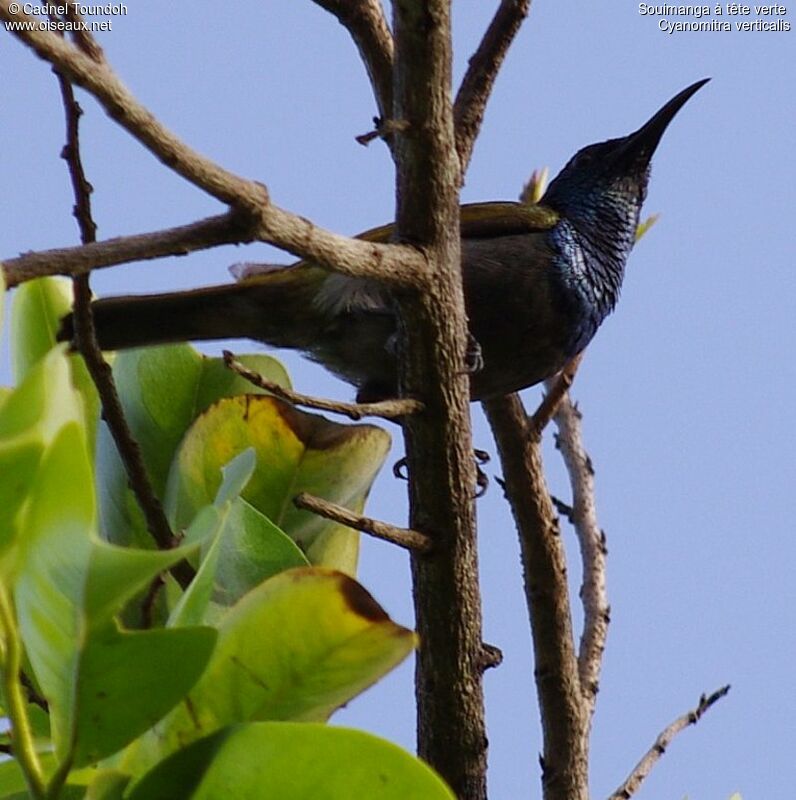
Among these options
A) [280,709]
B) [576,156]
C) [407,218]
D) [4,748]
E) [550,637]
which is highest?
[576,156]

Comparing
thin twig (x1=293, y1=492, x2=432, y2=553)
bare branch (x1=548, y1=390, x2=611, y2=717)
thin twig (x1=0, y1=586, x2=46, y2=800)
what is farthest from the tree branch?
thin twig (x1=0, y1=586, x2=46, y2=800)

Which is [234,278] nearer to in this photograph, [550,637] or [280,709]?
[550,637]

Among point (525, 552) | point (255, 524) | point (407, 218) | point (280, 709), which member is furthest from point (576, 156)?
point (280, 709)

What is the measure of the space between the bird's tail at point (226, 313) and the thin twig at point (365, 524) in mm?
1282

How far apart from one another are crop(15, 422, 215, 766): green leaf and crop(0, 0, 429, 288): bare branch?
543 millimetres

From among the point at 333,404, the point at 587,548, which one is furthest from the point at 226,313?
the point at 333,404

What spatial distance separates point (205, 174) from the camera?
4.77ft

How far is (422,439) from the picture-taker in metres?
1.98

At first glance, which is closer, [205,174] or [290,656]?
[290,656]

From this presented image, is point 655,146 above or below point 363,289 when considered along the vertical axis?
above

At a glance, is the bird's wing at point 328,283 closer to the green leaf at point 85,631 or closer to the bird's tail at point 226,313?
the bird's tail at point 226,313

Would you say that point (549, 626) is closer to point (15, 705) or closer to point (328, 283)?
point (328, 283)

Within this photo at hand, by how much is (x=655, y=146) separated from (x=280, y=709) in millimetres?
3960

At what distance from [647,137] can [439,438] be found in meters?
3.08
